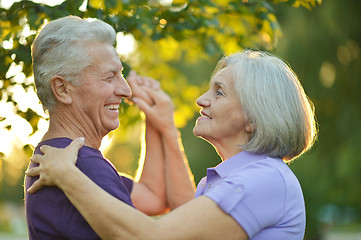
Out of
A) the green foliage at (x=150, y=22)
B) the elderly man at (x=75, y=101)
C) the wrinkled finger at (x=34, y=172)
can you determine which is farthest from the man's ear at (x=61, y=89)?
the green foliage at (x=150, y=22)

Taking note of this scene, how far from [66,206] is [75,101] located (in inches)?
23.1

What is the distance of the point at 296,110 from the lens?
254cm

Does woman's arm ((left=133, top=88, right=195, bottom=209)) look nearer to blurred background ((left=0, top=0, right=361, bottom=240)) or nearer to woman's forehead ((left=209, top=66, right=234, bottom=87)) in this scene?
blurred background ((left=0, top=0, right=361, bottom=240))

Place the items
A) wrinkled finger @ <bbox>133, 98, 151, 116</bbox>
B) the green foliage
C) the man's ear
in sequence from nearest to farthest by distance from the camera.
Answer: the man's ear
the green foliage
wrinkled finger @ <bbox>133, 98, 151, 116</bbox>

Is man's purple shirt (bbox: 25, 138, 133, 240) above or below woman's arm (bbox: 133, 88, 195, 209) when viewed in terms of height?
above

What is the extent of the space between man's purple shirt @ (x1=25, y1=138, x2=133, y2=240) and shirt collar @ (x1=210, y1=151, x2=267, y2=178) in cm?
50

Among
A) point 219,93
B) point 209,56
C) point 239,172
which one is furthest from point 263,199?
point 209,56

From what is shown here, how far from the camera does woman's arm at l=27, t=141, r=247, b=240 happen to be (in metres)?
2.18

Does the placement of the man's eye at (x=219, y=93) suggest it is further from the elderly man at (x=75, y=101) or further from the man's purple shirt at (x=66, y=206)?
the man's purple shirt at (x=66, y=206)

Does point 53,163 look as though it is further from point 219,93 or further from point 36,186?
point 219,93

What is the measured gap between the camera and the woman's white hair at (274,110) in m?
2.52

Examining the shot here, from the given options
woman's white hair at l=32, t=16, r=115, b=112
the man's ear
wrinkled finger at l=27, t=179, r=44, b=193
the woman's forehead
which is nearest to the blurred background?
woman's white hair at l=32, t=16, r=115, b=112

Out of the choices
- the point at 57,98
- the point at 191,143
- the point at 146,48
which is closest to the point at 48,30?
the point at 57,98

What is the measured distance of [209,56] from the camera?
207 inches
